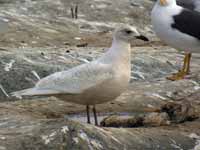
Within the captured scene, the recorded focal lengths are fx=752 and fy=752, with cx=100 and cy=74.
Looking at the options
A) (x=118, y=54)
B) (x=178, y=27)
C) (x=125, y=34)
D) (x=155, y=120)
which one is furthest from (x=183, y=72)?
(x=118, y=54)

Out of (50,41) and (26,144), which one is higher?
(26,144)

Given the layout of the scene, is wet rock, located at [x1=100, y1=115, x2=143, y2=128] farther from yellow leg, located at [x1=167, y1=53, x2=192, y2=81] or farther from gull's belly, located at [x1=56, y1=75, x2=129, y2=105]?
yellow leg, located at [x1=167, y1=53, x2=192, y2=81]

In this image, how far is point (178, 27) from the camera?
10.4 m

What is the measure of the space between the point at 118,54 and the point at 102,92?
0.44 metres

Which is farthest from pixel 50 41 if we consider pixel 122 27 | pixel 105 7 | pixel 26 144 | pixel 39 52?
Answer: pixel 26 144

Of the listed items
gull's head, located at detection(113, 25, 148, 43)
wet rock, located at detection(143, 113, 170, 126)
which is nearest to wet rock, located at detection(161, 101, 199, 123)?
wet rock, located at detection(143, 113, 170, 126)

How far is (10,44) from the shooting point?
41.1 feet

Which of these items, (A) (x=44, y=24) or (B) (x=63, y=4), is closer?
(A) (x=44, y=24)

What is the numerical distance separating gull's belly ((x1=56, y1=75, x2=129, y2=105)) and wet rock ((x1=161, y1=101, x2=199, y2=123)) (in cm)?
102

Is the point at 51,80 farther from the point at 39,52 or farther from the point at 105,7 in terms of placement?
the point at 105,7

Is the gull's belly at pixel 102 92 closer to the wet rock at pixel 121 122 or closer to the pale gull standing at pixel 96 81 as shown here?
the pale gull standing at pixel 96 81

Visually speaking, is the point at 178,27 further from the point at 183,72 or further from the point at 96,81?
the point at 96,81

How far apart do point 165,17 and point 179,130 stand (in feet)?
9.63

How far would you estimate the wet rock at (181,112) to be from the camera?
8.21 m
